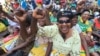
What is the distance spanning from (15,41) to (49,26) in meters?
0.70

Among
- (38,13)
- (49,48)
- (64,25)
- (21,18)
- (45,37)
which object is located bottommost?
(49,48)

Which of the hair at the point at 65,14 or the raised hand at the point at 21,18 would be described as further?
the hair at the point at 65,14

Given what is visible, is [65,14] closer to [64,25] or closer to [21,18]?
[64,25]

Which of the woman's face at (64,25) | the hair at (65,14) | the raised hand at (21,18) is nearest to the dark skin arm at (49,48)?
the woman's face at (64,25)

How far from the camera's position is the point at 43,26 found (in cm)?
529

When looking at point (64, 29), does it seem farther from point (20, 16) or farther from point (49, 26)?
point (20, 16)

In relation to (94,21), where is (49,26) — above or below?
above

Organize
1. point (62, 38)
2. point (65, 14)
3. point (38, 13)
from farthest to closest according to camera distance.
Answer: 1. point (65, 14)
2. point (62, 38)
3. point (38, 13)

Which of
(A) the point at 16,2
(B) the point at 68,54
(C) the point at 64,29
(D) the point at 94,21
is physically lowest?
(A) the point at 16,2

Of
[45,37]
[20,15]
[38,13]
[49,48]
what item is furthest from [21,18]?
[49,48]

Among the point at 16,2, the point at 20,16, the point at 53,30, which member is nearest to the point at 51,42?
the point at 53,30

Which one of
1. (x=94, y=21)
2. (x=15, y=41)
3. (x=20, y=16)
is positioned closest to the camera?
(x=20, y=16)

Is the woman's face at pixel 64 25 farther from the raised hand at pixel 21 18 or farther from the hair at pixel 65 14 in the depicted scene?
the raised hand at pixel 21 18

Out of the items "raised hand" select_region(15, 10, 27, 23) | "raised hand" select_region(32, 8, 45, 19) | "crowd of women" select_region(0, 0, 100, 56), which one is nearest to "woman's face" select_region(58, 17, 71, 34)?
"crowd of women" select_region(0, 0, 100, 56)
